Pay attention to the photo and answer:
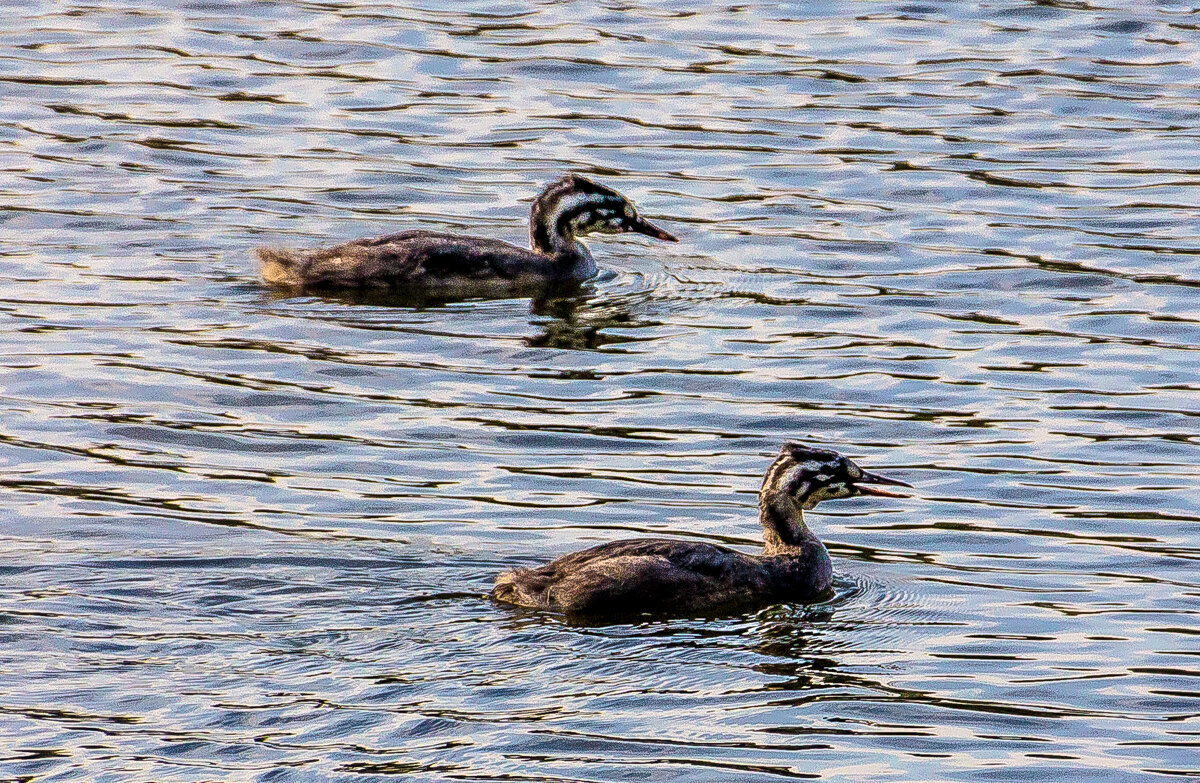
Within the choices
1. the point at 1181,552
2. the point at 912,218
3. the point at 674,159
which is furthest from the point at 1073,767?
the point at 674,159

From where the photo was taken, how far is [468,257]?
1767cm

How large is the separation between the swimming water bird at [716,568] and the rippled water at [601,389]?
0.49ft

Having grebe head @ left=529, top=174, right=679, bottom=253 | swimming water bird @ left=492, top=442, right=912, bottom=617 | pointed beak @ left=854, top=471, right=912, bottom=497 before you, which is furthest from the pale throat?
Result: grebe head @ left=529, top=174, right=679, bottom=253

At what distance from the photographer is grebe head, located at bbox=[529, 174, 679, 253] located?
18.5 metres

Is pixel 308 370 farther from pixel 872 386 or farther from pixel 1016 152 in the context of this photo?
pixel 1016 152

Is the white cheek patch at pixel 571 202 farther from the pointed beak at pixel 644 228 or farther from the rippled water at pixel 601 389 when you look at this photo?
the rippled water at pixel 601 389

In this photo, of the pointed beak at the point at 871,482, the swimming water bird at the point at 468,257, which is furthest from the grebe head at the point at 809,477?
the swimming water bird at the point at 468,257

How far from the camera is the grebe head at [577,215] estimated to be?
1847 cm

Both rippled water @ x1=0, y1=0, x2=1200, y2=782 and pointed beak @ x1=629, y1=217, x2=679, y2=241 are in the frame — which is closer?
rippled water @ x1=0, y1=0, x2=1200, y2=782

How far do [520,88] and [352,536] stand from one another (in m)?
11.4

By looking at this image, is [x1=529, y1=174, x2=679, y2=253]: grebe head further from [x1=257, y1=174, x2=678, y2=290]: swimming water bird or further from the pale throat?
the pale throat

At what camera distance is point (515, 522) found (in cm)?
→ 1285

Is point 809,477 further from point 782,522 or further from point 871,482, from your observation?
point 871,482

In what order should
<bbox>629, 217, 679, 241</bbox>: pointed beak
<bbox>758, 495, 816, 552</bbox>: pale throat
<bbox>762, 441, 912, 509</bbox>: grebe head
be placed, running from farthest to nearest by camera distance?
1. <bbox>629, 217, 679, 241</bbox>: pointed beak
2. <bbox>762, 441, 912, 509</bbox>: grebe head
3. <bbox>758, 495, 816, 552</bbox>: pale throat
